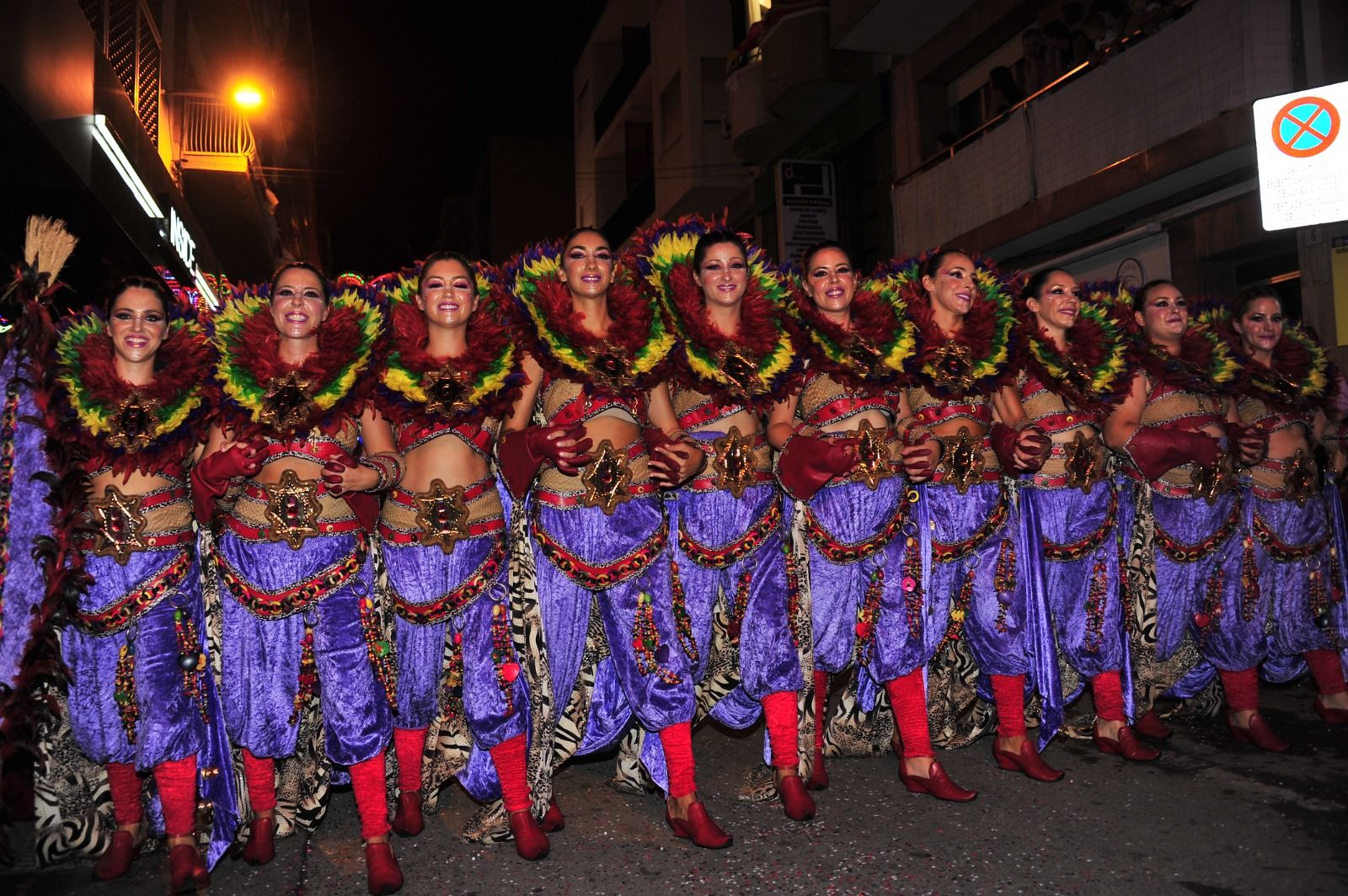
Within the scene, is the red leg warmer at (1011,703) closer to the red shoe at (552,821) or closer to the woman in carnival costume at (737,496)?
the woman in carnival costume at (737,496)

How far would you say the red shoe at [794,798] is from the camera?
12.2 ft

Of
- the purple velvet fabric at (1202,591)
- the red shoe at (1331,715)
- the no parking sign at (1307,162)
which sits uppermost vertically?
the no parking sign at (1307,162)

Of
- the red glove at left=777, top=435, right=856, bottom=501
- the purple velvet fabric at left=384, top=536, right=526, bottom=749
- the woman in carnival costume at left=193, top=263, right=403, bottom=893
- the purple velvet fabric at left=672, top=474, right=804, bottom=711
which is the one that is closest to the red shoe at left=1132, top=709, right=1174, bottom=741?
Result: the purple velvet fabric at left=672, top=474, right=804, bottom=711

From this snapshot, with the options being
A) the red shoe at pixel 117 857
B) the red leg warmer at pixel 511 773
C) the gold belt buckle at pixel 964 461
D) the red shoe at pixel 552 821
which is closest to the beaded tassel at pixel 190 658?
the red shoe at pixel 117 857

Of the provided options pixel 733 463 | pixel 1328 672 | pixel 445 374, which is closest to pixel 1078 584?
pixel 1328 672

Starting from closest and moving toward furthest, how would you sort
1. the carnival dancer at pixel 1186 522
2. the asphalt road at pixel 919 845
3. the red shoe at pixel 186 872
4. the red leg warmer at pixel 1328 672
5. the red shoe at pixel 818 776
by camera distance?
the asphalt road at pixel 919 845, the red shoe at pixel 186 872, the red shoe at pixel 818 776, the carnival dancer at pixel 1186 522, the red leg warmer at pixel 1328 672

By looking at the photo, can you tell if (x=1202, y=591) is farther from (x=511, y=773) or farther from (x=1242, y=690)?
(x=511, y=773)

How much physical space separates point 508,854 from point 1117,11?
9344 mm

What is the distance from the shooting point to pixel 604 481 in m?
3.65

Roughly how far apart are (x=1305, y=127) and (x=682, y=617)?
5.15m

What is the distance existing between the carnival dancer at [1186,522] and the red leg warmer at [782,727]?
1.89m

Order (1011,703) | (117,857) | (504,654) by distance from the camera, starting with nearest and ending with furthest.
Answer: (117,857), (504,654), (1011,703)

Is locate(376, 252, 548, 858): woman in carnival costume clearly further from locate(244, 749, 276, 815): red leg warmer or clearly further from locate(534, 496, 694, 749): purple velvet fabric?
locate(244, 749, 276, 815): red leg warmer

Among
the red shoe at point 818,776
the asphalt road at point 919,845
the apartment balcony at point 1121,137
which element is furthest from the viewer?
the apartment balcony at point 1121,137
